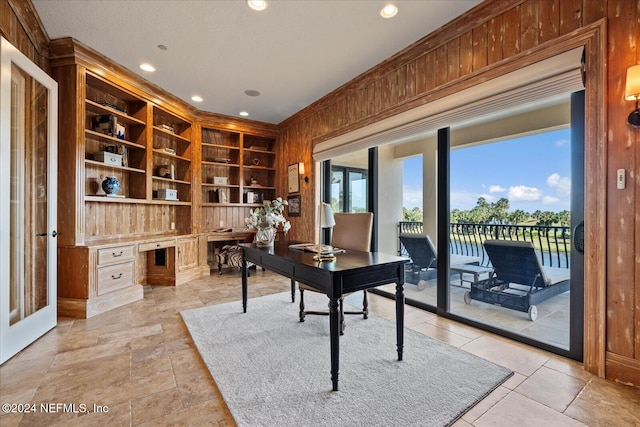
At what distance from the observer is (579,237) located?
2.13 metres

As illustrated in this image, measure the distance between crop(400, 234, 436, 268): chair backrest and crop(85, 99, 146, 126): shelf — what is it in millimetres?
4101

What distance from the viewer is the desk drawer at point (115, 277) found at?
10.8 feet

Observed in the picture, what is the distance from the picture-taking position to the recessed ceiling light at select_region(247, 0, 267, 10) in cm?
245

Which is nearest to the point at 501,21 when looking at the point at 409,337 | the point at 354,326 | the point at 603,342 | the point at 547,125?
the point at 547,125

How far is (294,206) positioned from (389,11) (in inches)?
140

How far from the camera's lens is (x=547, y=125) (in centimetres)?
281

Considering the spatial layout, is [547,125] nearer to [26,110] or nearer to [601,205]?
[601,205]

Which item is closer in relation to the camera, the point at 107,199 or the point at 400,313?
the point at 400,313

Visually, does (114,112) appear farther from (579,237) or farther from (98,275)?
(579,237)

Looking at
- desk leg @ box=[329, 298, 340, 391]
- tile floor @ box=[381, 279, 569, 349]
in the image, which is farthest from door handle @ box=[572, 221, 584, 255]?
desk leg @ box=[329, 298, 340, 391]

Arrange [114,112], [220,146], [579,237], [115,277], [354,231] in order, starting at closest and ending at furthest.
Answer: [579,237] → [354,231] → [115,277] → [114,112] → [220,146]

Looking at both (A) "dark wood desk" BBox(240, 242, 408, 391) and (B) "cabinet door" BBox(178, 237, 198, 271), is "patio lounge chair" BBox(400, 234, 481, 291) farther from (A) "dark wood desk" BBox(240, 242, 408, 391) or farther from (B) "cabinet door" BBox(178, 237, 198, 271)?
(B) "cabinet door" BBox(178, 237, 198, 271)

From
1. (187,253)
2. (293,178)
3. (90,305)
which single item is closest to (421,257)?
(293,178)

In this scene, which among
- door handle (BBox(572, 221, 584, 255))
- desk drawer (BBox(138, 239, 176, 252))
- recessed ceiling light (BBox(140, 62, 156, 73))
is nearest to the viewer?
door handle (BBox(572, 221, 584, 255))
